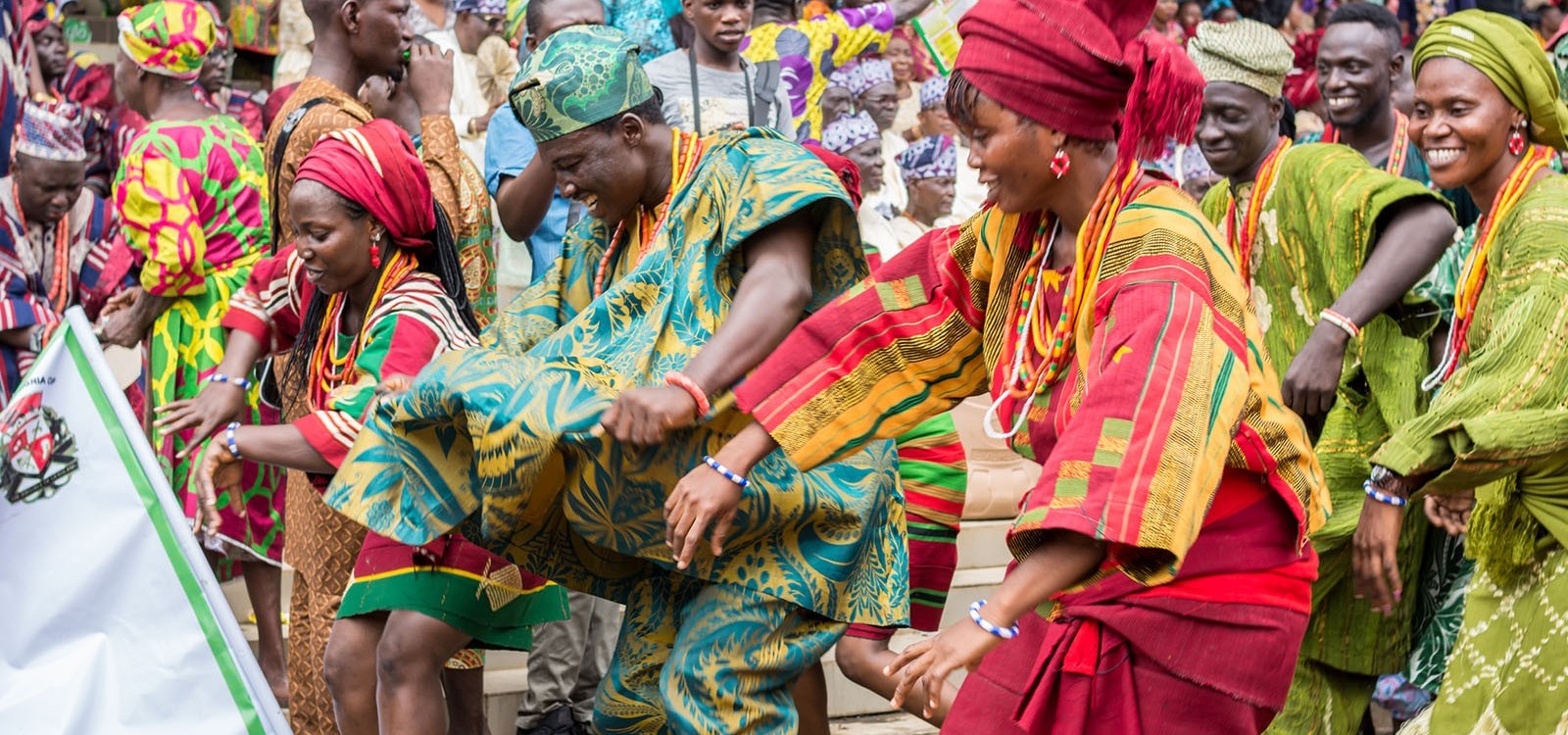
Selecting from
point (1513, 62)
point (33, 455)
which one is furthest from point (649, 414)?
point (1513, 62)

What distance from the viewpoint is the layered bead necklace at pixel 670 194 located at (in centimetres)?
408

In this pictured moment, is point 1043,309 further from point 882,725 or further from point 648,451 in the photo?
point 882,725

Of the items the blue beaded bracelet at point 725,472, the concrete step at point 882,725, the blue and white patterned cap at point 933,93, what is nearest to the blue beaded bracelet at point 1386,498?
the blue beaded bracelet at point 725,472

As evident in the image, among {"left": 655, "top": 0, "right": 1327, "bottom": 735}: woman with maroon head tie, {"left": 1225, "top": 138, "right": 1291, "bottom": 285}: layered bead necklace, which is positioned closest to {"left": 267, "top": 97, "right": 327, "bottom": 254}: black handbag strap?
{"left": 655, "top": 0, "right": 1327, "bottom": 735}: woman with maroon head tie

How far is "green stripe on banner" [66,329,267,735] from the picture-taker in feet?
13.6

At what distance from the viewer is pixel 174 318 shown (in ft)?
21.6

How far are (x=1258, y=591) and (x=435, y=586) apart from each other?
208cm

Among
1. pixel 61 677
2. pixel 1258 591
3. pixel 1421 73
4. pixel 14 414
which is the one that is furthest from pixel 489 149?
pixel 1258 591

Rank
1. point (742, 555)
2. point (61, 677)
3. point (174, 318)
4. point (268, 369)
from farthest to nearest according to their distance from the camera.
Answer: point (174, 318), point (268, 369), point (61, 677), point (742, 555)

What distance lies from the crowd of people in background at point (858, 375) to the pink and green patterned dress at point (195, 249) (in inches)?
0.7

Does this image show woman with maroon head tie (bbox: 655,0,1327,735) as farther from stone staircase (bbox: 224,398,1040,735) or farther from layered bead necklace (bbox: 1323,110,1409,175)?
layered bead necklace (bbox: 1323,110,1409,175)

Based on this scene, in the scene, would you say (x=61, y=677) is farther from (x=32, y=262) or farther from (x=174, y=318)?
(x=32, y=262)

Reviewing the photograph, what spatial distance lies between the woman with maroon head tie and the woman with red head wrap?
3.77ft

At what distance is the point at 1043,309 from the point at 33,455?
2.60m
